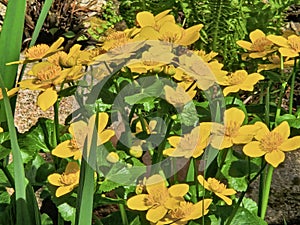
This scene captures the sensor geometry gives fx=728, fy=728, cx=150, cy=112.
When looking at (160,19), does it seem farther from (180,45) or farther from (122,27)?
(122,27)

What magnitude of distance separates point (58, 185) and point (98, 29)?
8.37 ft

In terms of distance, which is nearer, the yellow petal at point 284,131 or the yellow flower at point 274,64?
the yellow petal at point 284,131

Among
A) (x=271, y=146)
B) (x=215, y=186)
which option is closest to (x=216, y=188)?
(x=215, y=186)

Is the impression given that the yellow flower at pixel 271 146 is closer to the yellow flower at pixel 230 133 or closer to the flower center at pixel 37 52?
the yellow flower at pixel 230 133

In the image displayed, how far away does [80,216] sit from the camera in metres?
1.01

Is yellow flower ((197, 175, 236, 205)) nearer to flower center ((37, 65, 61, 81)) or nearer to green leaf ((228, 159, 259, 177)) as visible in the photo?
green leaf ((228, 159, 259, 177))

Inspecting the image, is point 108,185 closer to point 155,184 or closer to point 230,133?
point 155,184

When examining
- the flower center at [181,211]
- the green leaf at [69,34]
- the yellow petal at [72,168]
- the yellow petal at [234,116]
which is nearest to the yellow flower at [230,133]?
the yellow petal at [234,116]

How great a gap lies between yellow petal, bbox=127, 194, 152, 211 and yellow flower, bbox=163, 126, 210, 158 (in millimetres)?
77

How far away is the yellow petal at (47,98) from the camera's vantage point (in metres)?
1.07

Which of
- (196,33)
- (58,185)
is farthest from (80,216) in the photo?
(196,33)

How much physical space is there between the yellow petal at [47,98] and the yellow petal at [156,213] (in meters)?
0.21

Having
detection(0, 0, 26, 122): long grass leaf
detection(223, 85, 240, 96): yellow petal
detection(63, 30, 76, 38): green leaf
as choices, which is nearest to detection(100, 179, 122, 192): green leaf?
detection(223, 85, 240, 96): yellow petal

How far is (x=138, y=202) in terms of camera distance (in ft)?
3.50
